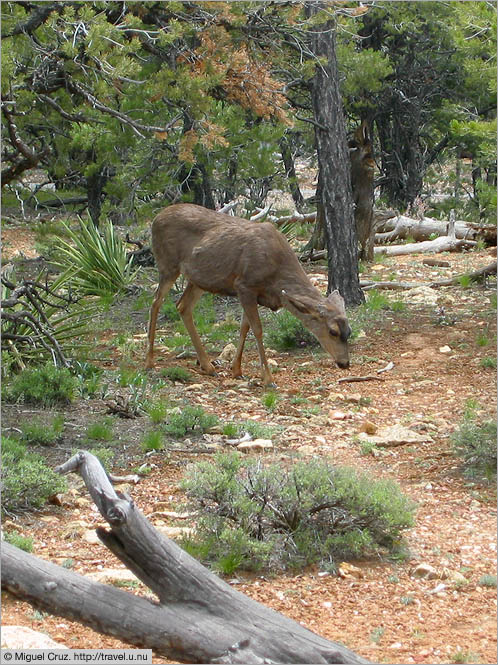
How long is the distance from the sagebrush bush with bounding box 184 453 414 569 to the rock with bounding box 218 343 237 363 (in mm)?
5676

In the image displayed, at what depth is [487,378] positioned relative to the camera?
10750mm

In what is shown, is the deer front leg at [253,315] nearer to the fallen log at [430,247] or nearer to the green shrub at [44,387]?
the green shrub at [44,387]

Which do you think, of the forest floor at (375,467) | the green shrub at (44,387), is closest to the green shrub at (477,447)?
the forest floor at (375,467)

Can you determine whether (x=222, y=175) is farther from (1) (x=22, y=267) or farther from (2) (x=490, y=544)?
(2) (x=490, y=544)

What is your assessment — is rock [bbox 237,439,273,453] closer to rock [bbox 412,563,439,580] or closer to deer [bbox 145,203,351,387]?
deer [bbox 145,203,351,387]

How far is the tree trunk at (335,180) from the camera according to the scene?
1418 centimetres

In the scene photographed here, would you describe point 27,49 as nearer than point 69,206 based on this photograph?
Yes

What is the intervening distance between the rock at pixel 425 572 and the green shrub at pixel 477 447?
185 cm

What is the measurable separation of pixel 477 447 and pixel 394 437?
1.12 metres

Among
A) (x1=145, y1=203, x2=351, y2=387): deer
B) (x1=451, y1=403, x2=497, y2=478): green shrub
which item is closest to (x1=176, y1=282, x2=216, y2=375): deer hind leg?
(x1=145, y1=203, x2=351, y2=387): deer

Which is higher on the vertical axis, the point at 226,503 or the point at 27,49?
the point at 27,49

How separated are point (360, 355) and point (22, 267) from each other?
8.33m

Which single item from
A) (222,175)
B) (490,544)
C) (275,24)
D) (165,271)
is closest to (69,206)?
(222,175)

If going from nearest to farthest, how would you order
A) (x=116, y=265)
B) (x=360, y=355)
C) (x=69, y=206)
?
(x=360, y=355)
(x=116, y=265)
(x=69, y=206)
